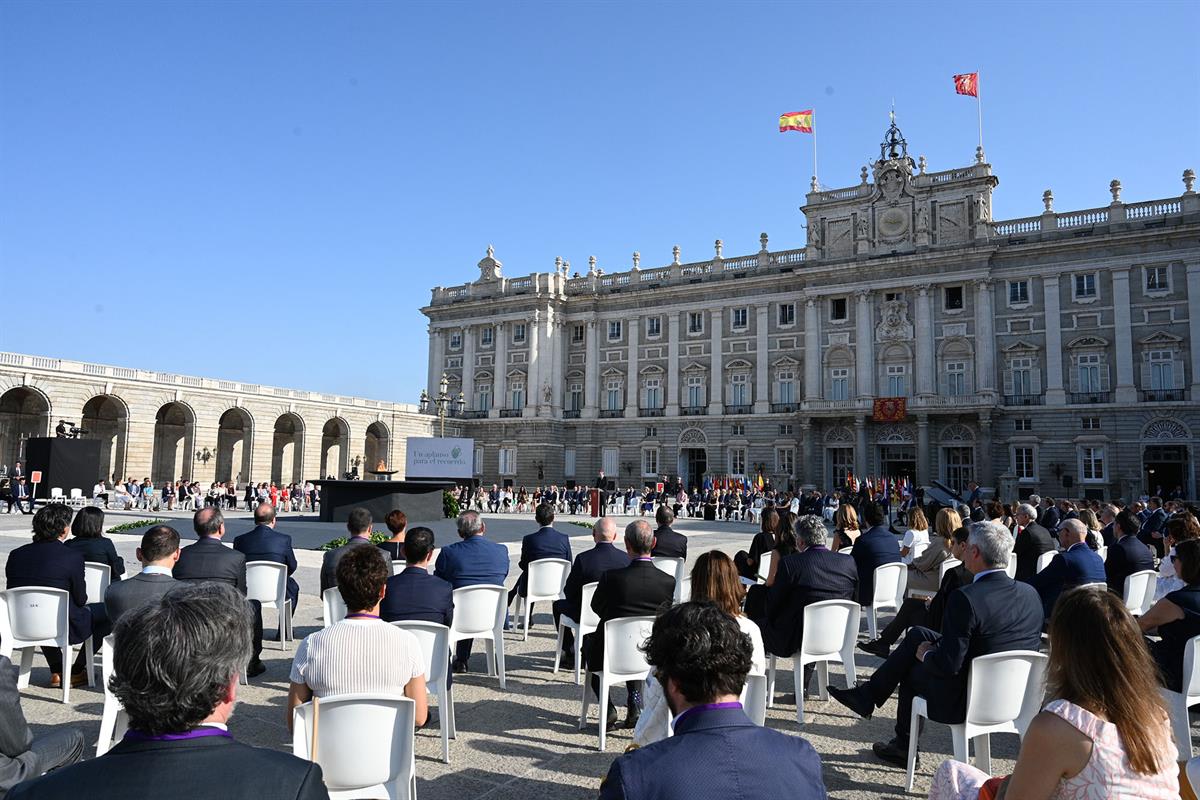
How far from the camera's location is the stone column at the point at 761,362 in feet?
143

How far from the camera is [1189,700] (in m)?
4.88

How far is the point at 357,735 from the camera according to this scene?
348 centimetres

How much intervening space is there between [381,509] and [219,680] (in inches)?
873

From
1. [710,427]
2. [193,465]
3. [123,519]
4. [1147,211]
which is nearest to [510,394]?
[710,427]

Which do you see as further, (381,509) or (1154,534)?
(381,509)

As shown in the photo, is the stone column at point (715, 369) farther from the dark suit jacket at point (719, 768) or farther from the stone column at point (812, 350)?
the dark suit jacket at point (719, 768)

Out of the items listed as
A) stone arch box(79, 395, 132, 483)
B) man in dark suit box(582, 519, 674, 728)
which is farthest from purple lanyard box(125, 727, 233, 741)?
stone arch box(79, 395, 132, 483)

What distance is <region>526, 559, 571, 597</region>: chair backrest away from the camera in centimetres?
807

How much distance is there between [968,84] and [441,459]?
31.5 metres

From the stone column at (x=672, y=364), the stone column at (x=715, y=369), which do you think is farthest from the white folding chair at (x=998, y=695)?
the stone column at (x=672, y=364)

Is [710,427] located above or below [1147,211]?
below

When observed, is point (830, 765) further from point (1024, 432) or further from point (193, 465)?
point (193, 465)

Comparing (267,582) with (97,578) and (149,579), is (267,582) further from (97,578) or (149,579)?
(149,579)

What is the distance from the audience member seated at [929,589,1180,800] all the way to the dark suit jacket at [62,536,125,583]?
23.8 feet
